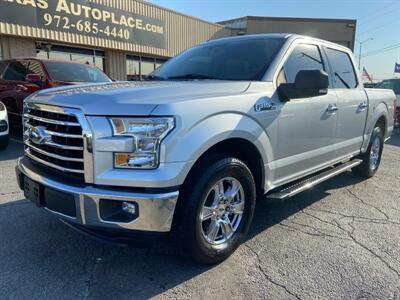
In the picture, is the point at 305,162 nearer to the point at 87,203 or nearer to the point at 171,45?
the point at 87,203

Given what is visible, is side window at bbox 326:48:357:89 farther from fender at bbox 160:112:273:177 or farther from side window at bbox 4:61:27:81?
side window at bbox 4:61:27:81

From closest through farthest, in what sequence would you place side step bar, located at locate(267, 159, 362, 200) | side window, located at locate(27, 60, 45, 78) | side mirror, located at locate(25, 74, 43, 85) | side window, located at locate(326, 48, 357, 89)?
side step bar, located at locate(267, 159, 362, 200) < side window, located at locate(326, 48, 357, 89) < side mirror, located at locate(25, 74, 43, 85) < side window, located at locate(27, 60, 45, 78)

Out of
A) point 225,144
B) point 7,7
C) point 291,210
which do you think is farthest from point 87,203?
point 7,7

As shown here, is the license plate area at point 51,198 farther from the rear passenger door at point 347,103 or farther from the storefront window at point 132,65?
the storefront window at point 132,65

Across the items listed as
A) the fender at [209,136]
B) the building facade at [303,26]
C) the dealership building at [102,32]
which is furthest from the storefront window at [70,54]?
the building facade at [303,26]

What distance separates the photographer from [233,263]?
3.06m

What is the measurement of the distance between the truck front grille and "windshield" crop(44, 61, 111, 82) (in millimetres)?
5097

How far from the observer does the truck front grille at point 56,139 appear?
2525 millimetres

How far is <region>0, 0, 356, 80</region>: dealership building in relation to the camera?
12.8 m

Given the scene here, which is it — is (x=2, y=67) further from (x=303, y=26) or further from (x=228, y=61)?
(x=303, y=26)

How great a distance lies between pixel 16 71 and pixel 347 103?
288 inches

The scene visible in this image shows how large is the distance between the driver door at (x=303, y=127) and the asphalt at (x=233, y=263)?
0.62m

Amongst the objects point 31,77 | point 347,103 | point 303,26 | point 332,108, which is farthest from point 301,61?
point 303,26

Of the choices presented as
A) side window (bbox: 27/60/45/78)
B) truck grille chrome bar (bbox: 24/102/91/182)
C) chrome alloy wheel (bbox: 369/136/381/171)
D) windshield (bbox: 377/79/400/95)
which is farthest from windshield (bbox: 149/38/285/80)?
windshield (bbox: 377/79/400/95)
